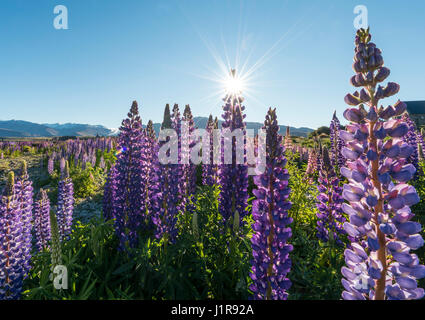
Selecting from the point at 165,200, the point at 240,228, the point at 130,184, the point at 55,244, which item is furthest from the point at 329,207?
the point at 55,244

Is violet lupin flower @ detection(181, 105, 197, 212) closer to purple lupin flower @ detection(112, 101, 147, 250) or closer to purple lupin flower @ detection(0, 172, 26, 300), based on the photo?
purple lupin flower @ detection(112, 101, 147, 250)

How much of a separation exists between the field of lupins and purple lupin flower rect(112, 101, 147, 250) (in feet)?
0.07

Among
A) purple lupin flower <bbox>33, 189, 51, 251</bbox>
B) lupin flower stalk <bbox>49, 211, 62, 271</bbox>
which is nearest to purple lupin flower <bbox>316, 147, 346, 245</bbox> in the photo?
lupin flower stalk <bbox>49, 211, 62, 271</bbox>

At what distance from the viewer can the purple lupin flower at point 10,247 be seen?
3.28 meters

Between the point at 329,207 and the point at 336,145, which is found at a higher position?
the point at 336,145

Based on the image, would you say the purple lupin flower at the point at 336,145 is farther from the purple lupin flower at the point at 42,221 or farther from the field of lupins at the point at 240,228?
the purple lupin flower at the point at 42,221

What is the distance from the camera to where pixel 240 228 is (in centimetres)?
418

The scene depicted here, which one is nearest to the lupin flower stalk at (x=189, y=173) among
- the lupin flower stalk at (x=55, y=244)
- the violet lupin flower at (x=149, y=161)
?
the violet lupin flower at (x=149, y=161)

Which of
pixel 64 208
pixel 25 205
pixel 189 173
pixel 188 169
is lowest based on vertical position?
pixel 64 208

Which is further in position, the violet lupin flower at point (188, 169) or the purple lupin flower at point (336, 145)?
the purple lupin flower at point (336, 145)

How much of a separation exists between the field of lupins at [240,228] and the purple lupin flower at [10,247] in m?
0.02

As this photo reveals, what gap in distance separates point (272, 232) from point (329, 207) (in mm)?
2728

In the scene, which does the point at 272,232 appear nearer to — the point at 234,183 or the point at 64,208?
the point at 234,183
